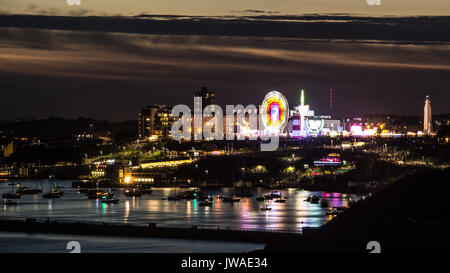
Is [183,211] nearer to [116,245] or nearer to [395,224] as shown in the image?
[116,245]

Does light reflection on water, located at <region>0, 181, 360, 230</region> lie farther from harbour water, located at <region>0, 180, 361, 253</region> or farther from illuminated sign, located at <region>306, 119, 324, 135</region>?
illuminated sign, located at <region>306, 119, 324, 135</region>

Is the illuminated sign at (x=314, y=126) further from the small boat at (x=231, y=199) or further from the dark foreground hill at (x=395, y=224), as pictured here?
the dark foreground hill at (x=395, y=224)

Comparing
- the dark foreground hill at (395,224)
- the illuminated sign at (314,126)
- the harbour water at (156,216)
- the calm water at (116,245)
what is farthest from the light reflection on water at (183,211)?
the illuminated sign at (314,126)

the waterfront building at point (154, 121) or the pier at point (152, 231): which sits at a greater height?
the waterfront building at point (154, 121)

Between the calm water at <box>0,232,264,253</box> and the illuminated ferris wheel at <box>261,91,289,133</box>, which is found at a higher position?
the illuminated ferris wheel at <box>261,91,289,133</box>

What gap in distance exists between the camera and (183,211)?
138 feet

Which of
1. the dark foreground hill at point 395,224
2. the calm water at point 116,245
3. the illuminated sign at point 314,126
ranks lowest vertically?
the calm water at point 116,245

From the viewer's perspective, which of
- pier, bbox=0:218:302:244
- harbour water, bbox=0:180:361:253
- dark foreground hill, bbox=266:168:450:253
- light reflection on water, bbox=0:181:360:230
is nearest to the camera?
dark foreground hill, bbox=266:168:450:253

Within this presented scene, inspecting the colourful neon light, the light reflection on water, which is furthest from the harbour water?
the colourful neon light

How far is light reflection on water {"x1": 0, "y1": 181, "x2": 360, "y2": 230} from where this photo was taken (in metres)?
36.0

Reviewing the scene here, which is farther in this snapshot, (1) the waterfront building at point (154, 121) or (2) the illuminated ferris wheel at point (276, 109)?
(1) the waterfront building at point (154, 121)

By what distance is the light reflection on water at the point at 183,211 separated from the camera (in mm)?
36000

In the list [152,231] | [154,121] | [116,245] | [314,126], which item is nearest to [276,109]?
[314,126]

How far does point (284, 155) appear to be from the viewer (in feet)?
244
